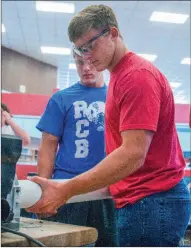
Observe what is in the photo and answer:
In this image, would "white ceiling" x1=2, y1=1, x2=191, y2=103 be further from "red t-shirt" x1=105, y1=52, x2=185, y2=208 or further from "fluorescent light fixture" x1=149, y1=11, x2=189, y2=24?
"red t-shirt" x1=105, y1=52, x2=185, y2=208

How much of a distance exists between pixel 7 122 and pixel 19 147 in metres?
2.28

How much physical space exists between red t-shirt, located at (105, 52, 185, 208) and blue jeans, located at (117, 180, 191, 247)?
2cm

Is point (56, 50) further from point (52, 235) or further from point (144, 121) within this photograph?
point (52, 235)

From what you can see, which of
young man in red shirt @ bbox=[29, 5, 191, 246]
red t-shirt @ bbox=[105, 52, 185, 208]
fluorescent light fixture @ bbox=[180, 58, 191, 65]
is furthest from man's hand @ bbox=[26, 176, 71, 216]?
fluorescent light fixture @ bbox=[180, 58, 191, 65]

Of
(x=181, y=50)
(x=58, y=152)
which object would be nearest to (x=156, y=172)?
(x=58, y=152)

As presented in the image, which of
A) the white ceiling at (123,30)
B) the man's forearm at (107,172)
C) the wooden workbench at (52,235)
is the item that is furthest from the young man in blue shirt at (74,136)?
the white ceiling at (123,30)

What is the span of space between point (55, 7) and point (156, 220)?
486 cm

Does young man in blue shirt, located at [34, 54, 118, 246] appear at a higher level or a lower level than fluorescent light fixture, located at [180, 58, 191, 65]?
lower

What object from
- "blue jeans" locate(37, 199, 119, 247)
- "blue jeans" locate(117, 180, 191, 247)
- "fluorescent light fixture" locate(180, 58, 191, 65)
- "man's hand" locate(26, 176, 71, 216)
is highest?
"fluorescent light fixture" locate(180, 58, 191, 65)

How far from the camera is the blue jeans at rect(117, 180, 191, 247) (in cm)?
98

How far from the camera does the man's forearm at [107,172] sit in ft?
2.83

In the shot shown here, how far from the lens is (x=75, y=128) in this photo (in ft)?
5.08

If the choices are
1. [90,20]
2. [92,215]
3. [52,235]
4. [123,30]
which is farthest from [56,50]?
[52,235]

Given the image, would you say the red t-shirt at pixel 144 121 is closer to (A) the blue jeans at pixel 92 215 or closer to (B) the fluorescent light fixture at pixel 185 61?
(A) the blue jeans at pixel 92 215
